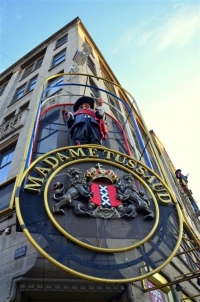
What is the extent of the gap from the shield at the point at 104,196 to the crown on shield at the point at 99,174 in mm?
206

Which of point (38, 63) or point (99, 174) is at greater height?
point (38, 63)

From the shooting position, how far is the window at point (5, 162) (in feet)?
38.9

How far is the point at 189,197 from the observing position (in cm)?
2939

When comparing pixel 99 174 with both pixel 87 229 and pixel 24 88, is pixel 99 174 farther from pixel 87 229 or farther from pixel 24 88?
pixel 24 88

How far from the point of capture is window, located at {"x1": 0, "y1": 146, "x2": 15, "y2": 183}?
1185 cm

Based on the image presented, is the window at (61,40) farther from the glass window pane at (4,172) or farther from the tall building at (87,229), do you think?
the tall building at (87,229)

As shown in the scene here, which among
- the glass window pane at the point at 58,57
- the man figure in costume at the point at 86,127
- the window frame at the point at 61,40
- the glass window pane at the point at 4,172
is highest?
the window frame at the point at 61,40

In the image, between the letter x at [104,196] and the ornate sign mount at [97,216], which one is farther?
the letter x at [104,196]

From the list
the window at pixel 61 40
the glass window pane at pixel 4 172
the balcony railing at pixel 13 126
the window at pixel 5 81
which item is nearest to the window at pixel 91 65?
the window at pixel 61 40

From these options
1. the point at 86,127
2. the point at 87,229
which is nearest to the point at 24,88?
the point at 86,127

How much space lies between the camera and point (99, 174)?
6.95m

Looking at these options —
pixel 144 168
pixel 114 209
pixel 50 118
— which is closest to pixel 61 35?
pixel 50 118

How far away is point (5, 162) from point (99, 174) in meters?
7.43

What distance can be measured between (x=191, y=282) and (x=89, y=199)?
964 centimetres
